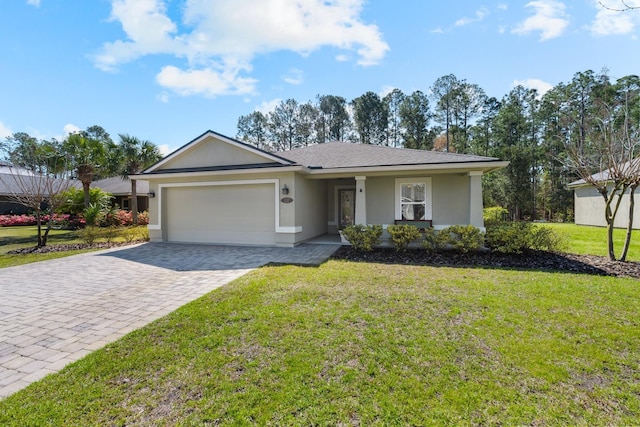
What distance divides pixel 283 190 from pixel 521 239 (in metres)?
7.71

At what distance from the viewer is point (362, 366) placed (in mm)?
3221

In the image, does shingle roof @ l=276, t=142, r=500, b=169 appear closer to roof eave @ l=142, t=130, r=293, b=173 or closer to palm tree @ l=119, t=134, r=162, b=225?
roof eave @ l=142, t=130, r=293, b=173

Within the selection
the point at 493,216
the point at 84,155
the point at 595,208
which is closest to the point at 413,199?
the point at 493,216

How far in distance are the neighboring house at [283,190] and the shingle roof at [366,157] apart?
0.04m

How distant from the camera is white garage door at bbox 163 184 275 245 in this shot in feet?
38.0

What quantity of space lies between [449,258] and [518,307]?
409 cm

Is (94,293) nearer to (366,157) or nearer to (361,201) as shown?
(361,201)

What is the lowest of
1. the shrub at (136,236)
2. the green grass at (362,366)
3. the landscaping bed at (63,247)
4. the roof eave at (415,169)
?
the green grass at (362,366)

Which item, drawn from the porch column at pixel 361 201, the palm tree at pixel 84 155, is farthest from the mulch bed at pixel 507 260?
the palm tree at pixel 84 155

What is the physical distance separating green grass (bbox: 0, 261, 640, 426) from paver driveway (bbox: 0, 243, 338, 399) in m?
0.51

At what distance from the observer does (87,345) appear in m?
3.77

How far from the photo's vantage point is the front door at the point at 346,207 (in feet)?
47.2

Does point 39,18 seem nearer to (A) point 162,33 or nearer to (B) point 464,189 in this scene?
(A) point 162,33

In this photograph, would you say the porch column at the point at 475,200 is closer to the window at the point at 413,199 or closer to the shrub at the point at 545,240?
the window at the point at 413,199
